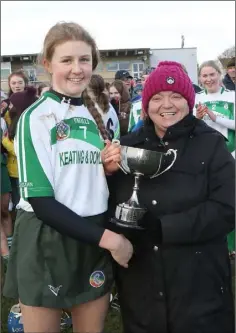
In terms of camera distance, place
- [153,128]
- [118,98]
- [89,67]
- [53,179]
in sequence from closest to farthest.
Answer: [53,179] → [89,67] → [153,128] → [118,98]

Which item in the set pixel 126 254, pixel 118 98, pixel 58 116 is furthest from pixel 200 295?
pixel 118 98

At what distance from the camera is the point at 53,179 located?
1.78 m

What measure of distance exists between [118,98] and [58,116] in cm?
496

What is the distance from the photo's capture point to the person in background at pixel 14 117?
16.4 feet

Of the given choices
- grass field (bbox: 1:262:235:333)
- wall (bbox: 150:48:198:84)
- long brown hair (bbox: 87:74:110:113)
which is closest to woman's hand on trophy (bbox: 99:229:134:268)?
grass field (bbox: 1:262:235:333)

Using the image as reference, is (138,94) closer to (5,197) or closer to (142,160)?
(5,197)

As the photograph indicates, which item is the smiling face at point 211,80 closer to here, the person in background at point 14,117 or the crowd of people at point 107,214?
the person in background at point 14,117

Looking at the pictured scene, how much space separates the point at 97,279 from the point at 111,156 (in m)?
0.53

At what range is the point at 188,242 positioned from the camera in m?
1.83

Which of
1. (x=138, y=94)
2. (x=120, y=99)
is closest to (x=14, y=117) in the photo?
(x=120, y=99)

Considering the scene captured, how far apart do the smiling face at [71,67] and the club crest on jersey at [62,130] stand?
158 millimetres

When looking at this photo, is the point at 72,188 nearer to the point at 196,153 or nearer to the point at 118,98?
the point at 196,153

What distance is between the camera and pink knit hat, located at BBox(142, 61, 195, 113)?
193cm

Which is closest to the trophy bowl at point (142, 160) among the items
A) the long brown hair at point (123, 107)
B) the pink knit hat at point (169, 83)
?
the pink knit hat at point (169, 83)
